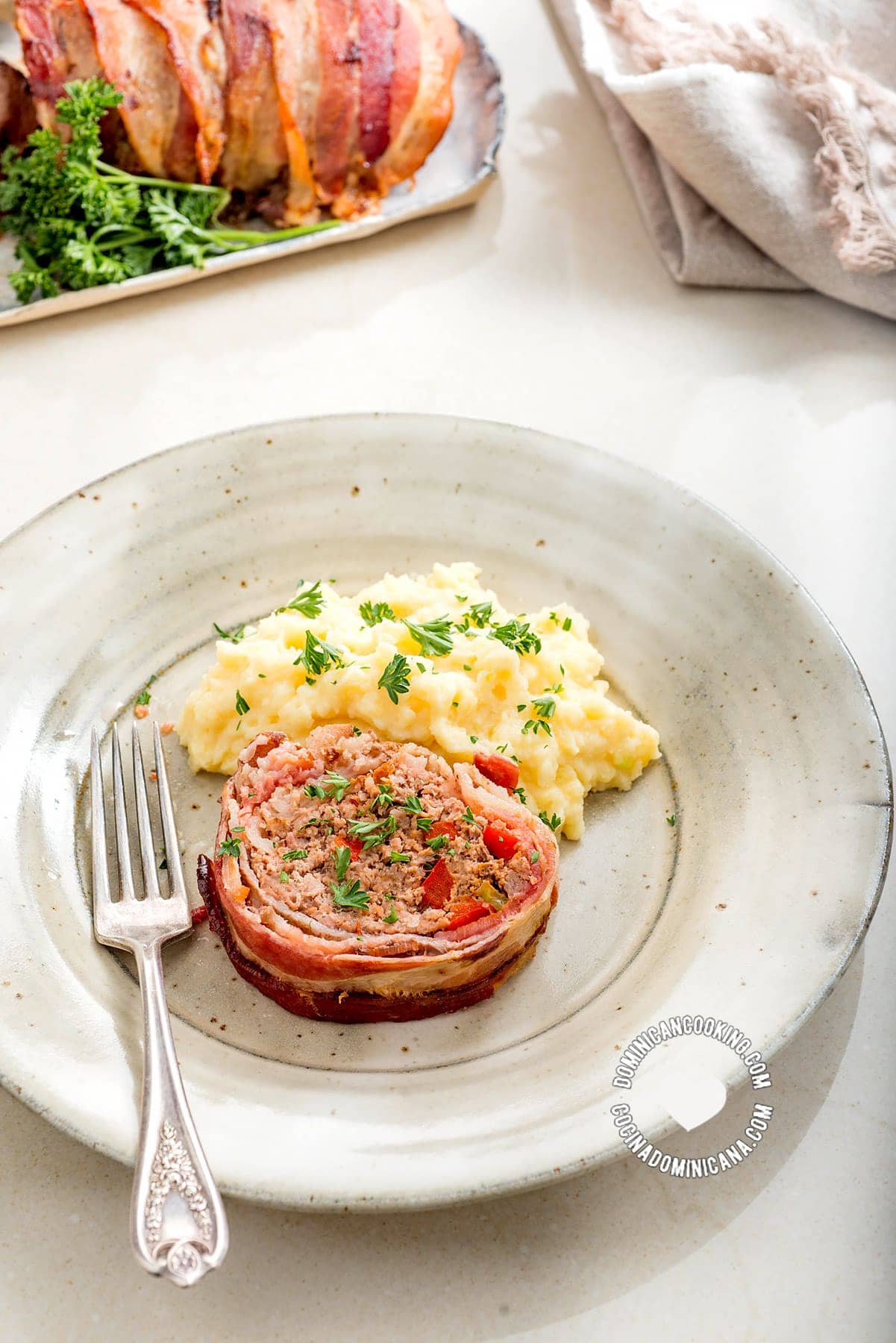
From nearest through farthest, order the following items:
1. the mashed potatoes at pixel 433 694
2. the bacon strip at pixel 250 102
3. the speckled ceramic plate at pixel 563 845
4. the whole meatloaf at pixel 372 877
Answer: the speckled ceramic plate at pixel 563 845 → the whole meatloaf at pixel 372 877 → the mashed potatoes at pixel 433 694 → the bacon strip at pixel 250 102

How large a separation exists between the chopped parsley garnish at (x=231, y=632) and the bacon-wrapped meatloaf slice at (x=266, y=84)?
6.05ft

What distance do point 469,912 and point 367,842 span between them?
257mm

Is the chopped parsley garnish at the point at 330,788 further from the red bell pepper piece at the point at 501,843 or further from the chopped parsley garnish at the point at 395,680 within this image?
the red bell pepper piece at the point at 501,843

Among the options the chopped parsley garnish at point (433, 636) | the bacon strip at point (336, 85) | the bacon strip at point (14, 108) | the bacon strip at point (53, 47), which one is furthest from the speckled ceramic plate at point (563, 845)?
the bacon strip at point (14, 108)

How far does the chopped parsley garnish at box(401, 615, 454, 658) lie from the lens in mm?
2627

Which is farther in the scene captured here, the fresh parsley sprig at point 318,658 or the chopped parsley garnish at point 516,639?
the chopped parsley garnish at point 516,639

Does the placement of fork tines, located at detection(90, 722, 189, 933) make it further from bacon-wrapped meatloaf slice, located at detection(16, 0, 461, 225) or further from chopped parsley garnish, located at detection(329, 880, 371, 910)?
bacon-wrapped meatloaf slice, located at detection(16, 0, 461, 225)

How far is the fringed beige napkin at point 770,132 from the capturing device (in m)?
4.04

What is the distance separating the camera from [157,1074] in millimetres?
1955

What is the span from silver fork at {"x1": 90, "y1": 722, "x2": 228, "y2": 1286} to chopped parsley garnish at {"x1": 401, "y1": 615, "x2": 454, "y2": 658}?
63 cm

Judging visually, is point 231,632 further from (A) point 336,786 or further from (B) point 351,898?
(B) point 351,898

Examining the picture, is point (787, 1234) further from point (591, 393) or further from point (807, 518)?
point (591, 393)

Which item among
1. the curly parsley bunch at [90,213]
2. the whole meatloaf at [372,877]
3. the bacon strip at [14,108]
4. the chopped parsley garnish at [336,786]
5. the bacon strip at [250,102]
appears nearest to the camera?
the whole meatloaf at [372,877]

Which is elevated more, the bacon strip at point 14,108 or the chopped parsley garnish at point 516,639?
the bacon strip at point 14,108
